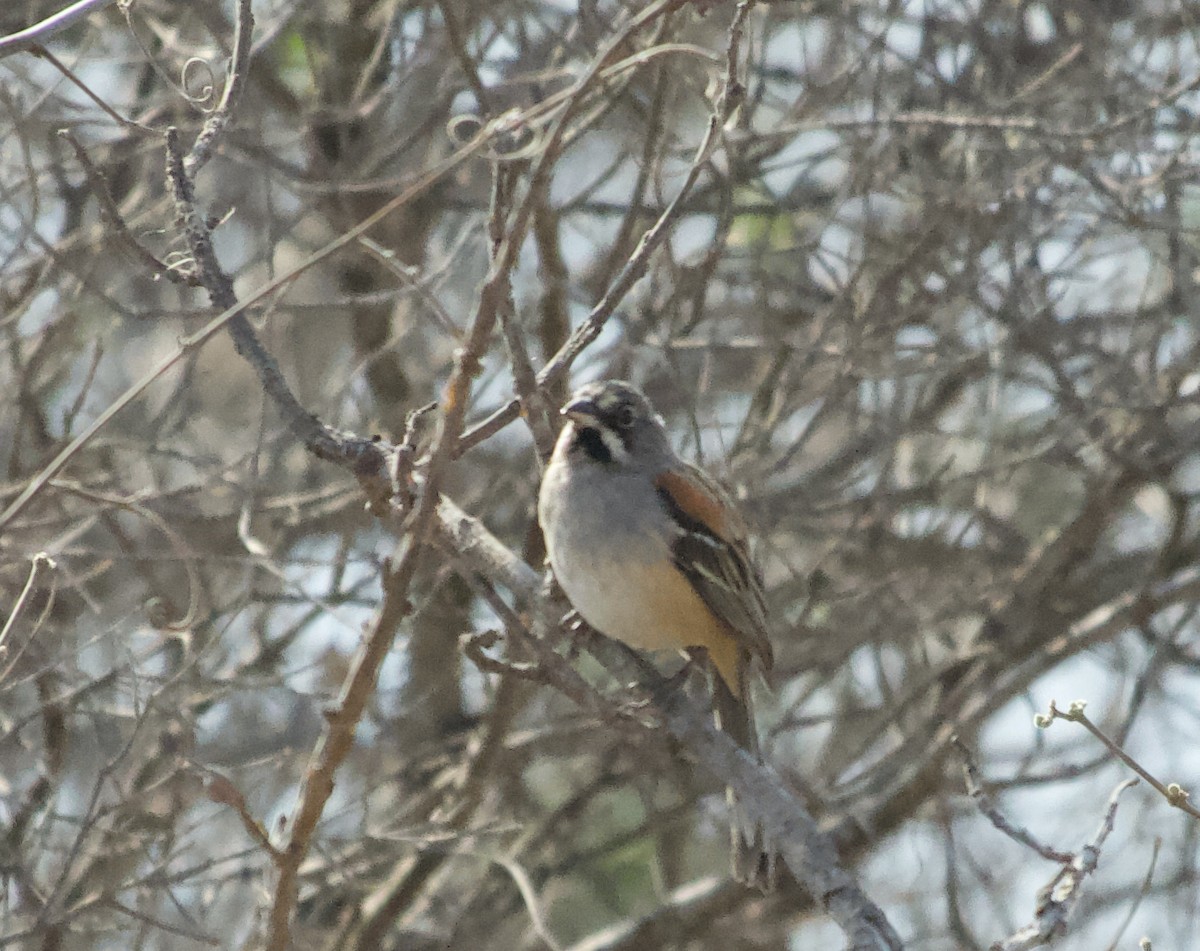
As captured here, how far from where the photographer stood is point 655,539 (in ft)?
19.1

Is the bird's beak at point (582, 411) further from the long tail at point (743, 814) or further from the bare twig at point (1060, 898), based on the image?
the bare twig at point (1060, 898)

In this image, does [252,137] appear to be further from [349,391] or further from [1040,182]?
[1040,182]

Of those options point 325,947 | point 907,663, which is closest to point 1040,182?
point 907,663

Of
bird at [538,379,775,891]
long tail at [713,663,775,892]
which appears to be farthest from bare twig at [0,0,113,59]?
long tail at [713,663,775,892]

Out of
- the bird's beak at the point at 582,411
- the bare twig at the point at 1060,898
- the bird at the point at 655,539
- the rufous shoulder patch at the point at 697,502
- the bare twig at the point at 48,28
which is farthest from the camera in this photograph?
the rufous shoulder patch at the point at 697,502

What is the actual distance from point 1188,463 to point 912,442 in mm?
1555

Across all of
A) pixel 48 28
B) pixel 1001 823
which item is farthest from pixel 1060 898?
pixel 48 28

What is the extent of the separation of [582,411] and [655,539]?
54cm

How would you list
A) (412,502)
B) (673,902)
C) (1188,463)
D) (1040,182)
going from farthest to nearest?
(1188,463) < (673,902) < (1040,182) < (412,502)

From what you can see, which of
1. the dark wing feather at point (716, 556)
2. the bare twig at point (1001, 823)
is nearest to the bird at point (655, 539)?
the dark wing feather at point (716, 556)

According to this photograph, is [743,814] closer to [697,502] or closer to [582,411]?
[697,502]

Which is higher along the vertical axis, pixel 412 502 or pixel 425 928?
pixel 425 928

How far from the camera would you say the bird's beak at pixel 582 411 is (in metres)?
5.67

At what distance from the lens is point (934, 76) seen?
652 cm
